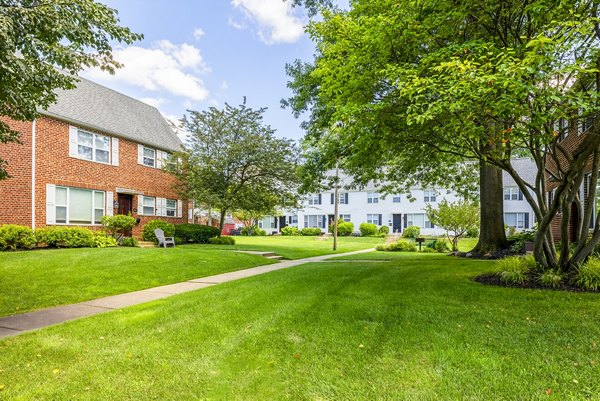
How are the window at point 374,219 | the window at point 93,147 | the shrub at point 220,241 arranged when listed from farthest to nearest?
the window at point 374,219
the shrub at point 220,241
the window at point 93,147

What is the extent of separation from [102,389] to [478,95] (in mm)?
5465

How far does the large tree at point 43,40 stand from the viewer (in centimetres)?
470

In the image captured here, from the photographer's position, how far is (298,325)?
4.95 m

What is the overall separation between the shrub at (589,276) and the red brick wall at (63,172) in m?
17.3

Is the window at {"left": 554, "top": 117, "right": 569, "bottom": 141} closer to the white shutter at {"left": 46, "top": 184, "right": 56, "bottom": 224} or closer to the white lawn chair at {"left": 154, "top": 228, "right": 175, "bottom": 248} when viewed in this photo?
the white lawn chair at {"left": 154, "top": 228, "right": 175, "bottom": 248}

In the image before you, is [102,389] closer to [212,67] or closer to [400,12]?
[400,12]

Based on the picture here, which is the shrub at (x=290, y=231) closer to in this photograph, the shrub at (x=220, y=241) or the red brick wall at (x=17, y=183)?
the shrub at (x=220, y=241)

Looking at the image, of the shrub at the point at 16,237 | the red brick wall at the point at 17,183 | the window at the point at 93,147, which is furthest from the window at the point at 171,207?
the shrub at the point at 16,237

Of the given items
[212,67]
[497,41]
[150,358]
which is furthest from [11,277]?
[212,67]

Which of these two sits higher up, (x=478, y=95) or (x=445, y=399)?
(x=478, y=95)

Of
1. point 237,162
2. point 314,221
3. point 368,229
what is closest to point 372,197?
point 368,229

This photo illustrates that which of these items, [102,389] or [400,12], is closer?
[102,389]

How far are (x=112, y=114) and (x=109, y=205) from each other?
506cm

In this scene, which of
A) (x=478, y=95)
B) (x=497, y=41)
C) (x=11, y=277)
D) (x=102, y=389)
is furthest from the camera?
(x=11, y=277)
